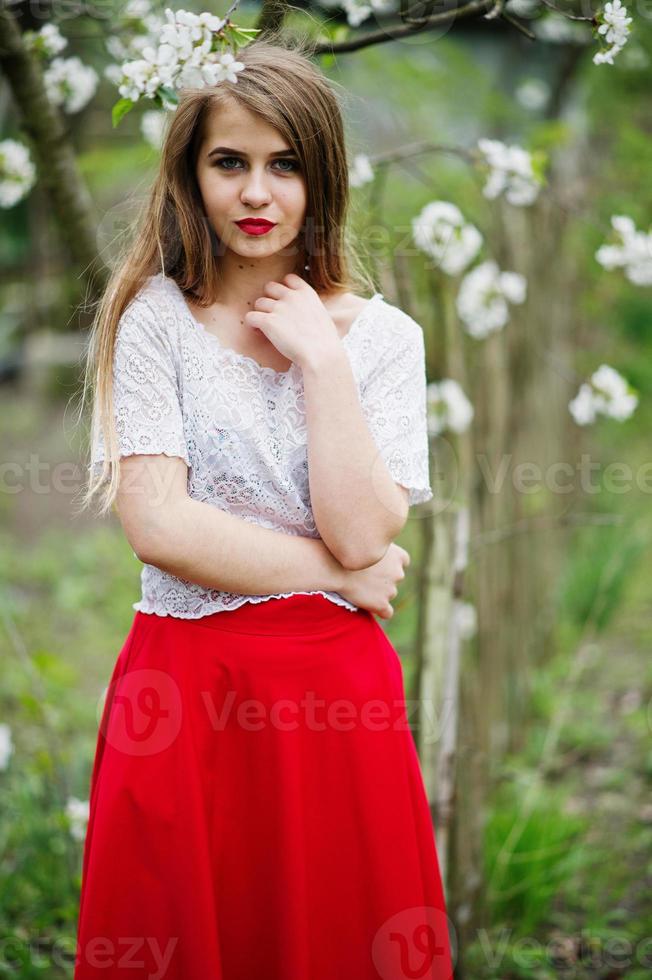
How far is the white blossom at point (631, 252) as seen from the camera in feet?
7.49

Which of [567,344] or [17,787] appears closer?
[17,787]

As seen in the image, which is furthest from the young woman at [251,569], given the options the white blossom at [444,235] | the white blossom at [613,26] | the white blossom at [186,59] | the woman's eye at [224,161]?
the white blossom at [444,235]

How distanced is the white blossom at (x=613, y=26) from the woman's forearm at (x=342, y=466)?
627 millimetres

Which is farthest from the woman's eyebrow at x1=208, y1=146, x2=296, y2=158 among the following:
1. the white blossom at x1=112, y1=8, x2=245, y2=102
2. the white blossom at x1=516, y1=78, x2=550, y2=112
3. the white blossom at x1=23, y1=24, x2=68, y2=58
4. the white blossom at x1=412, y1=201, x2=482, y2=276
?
the white blossom at x1=516, y1=78, x2=550, y2=112

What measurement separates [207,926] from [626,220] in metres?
1.78

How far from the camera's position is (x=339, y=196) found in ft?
5.32

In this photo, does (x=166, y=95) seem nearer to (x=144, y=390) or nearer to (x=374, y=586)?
(x=144, y=390)

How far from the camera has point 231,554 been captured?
148 centimetres

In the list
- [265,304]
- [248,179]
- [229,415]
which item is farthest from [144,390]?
[248,179]

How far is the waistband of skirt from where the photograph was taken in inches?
60.8

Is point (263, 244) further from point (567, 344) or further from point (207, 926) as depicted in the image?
point (567, 344)

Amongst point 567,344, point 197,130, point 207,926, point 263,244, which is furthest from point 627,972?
point 567,344

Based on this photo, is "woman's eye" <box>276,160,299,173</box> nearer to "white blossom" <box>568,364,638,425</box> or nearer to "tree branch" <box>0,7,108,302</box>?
"tree branch" <box>0,7,108,302</box>

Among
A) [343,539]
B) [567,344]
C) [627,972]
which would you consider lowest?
[627,972]
